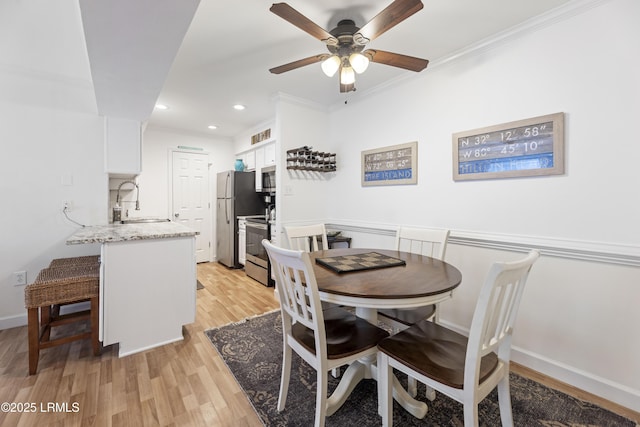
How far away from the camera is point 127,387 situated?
1.70 meters

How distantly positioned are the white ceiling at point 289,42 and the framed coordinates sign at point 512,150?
0.73 meters

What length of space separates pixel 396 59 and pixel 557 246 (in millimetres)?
1677

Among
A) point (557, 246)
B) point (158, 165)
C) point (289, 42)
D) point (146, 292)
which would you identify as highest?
point (289, 42)

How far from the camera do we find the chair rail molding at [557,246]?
158 cm

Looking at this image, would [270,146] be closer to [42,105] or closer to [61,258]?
[42,105]

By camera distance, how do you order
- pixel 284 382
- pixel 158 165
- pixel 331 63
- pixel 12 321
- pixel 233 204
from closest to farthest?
pixel 284 382 → pixel 331 63 → pixel 12 321 → pixel 233 204 → pixel 158 165

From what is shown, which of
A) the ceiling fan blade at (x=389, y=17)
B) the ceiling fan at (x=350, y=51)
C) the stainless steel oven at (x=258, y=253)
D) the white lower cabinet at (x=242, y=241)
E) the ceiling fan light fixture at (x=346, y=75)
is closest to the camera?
the ceiling fan blade at (x=389, y=17)

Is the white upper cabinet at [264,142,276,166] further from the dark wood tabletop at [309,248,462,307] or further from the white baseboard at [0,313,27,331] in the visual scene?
the white baseboard at [0,313,27,331]

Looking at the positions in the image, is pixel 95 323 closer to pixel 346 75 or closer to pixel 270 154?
pixel 346 75

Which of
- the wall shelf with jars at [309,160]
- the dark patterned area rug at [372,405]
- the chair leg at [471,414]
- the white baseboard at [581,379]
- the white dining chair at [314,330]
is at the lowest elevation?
the dark patterned area rug at [372,405]

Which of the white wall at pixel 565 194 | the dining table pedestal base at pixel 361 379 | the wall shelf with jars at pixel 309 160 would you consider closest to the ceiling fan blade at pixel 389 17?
the white wall at pixel 565 194

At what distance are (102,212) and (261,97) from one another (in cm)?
217

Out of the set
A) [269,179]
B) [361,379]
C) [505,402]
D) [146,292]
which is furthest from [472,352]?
[269,179]

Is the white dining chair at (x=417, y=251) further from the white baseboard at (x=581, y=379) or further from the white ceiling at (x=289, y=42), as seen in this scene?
the white ceiling at (x=289, y=42)
